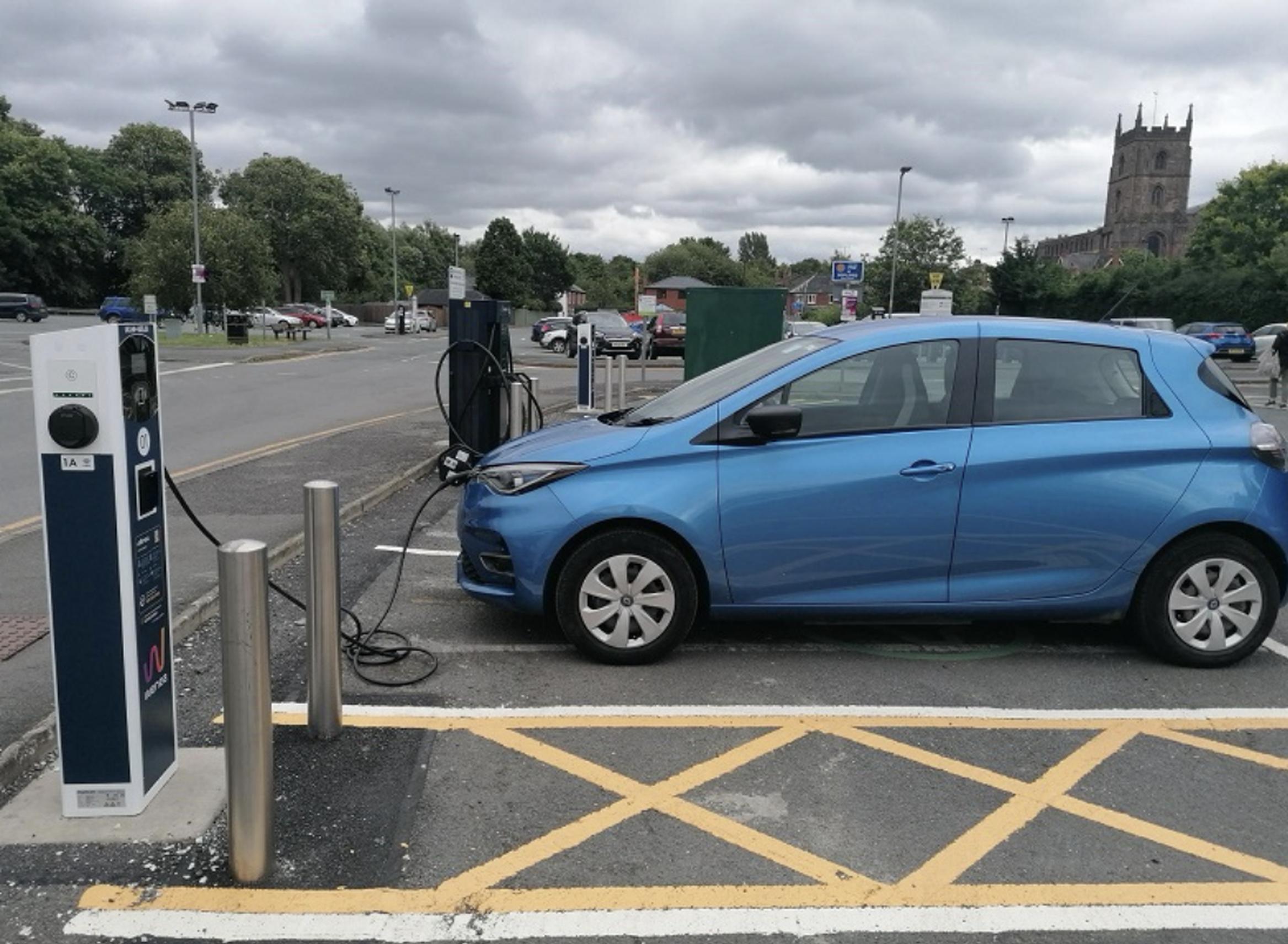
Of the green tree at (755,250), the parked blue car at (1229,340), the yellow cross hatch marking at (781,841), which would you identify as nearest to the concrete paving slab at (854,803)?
the yellow cross hatch marking at (781,841)

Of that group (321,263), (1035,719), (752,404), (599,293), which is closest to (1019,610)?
(1035,719)

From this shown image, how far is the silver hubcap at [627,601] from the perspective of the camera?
4691 mm

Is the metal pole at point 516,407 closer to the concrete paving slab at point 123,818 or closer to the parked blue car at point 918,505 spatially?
the parked blue car at point 918,505

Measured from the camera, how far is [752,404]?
4855 mm

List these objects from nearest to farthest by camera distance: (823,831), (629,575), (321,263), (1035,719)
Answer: (823,831)
(1035,719)
(629,575)
(321,263)

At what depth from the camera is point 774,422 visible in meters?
4.70

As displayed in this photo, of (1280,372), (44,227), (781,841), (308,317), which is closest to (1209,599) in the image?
(781,841)

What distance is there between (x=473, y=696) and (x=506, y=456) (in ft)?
4.20

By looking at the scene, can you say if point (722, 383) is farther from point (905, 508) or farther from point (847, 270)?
point (847, 270)

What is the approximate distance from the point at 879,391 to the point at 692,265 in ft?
447

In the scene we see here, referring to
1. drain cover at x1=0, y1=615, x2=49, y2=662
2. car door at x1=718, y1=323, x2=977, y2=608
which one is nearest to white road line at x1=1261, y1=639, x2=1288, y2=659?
car door at x1=718, y1=323, x2=977, y2=608

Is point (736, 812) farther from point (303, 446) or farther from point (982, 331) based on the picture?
point (303, 446)

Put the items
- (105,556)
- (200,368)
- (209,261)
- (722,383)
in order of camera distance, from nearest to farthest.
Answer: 1. (105,556)
2. (722,383)
3. (200,368)
4. (209,261)

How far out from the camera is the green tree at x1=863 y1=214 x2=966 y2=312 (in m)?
66.9
